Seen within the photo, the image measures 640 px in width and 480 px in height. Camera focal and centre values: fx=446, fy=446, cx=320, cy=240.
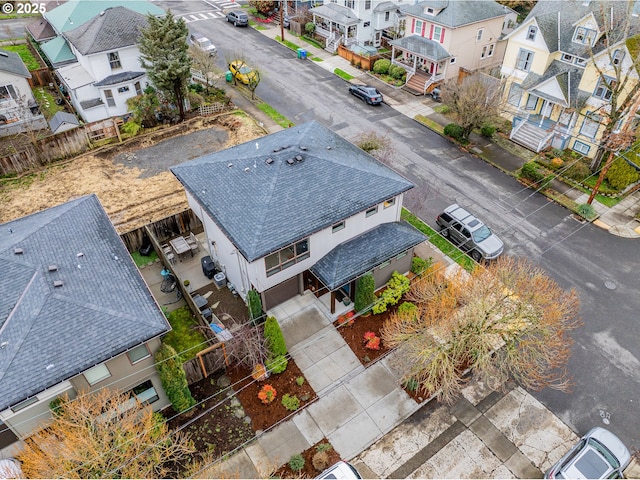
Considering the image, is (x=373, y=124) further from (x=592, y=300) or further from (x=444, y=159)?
(x=592, y=300)

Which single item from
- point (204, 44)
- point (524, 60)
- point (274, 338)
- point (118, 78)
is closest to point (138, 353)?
point (274, 338)

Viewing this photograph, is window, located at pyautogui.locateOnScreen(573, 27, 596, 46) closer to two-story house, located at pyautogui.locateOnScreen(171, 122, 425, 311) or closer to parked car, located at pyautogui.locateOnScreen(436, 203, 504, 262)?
parked car, located at pyautogui.locateOnScreen(436, 203, 504, 262)

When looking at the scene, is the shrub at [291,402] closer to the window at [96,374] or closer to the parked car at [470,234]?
the window at [96,374]

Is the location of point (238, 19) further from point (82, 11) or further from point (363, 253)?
point (363, 253)

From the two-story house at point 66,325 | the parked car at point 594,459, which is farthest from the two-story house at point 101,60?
the parked car at point 594,459

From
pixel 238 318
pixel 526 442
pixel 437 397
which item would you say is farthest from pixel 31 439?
pixel 526 442
